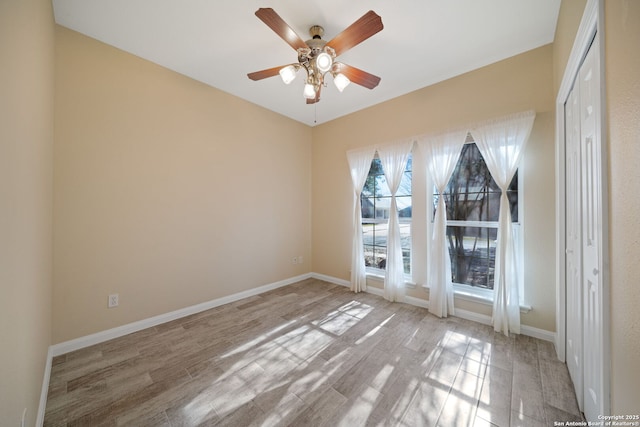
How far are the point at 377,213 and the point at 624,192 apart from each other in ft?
9.48

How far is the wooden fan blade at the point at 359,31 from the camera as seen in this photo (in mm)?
1526

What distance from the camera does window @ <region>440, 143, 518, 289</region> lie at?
2.66m

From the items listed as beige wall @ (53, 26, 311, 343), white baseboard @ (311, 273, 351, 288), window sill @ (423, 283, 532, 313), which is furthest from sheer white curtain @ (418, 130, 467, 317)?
beige wall @ (53, 26, 311, 343)

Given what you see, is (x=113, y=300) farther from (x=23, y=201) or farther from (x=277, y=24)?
(x=277, y=24)

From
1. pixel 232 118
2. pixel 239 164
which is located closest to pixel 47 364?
pixel 239 164

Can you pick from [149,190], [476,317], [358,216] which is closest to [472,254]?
[476,317]

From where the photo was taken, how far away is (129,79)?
2.42m

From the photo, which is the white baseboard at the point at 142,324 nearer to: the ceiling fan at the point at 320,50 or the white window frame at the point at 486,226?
the white window frame at the point at 486,226

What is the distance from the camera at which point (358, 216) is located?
3711 mm

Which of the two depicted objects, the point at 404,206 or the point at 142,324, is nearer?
the point at 142,324

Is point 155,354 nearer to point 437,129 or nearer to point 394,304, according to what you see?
point 394,304

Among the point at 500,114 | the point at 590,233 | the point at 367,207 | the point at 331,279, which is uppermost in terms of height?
the point at 500,114

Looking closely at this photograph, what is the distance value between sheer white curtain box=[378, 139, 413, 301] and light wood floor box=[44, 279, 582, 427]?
575mm

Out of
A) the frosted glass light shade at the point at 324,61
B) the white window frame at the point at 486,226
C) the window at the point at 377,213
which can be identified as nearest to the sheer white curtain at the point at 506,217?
the white window frame at the point at 486,226
